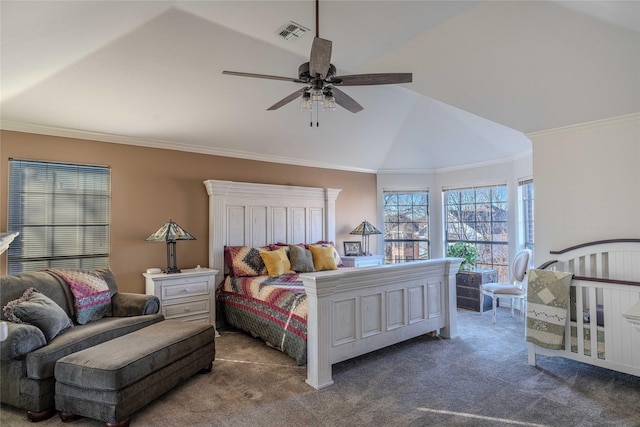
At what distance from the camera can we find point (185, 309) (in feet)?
13.2

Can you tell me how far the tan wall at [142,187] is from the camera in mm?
3623

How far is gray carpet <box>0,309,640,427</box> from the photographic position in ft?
7.78

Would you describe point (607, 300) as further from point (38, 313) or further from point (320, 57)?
point (38, 313)

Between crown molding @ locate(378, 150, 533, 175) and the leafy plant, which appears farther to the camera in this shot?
the leafy plant

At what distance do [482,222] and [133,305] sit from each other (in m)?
5.29

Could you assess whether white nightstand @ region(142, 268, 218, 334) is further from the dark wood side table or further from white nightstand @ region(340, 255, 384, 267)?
the dark wood side table

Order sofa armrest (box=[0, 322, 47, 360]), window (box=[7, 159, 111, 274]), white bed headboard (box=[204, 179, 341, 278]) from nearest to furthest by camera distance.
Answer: sofa armrest (box=[0, 322, 47, 360])
window (box=[7, 159, 111, 274])
white bed headboard (box=[204, 179, 341, 278])

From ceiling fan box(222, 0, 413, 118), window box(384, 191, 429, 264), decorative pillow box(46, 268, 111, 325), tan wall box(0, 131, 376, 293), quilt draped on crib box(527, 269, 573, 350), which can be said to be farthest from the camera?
window box(384, 191, 429, 264)

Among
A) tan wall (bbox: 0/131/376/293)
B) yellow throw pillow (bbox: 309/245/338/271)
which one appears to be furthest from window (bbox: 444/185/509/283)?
tan wall (bbox: 0/131/376/293)

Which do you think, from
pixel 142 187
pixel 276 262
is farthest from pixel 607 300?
pixel 142 187

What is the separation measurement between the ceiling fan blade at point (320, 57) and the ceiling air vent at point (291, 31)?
852mm

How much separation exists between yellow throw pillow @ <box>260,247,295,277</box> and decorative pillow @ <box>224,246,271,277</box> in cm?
9

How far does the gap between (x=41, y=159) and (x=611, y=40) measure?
5.26 m

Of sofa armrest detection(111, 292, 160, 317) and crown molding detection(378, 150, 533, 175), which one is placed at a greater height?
crown molding detection(378, 150, 533, 175)
